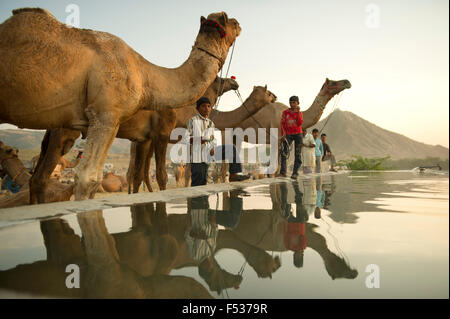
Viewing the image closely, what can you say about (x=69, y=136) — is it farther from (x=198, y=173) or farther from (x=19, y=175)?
(x=19, y=175)

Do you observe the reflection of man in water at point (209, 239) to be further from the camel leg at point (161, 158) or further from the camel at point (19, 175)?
the camel leg at point (161, 158)

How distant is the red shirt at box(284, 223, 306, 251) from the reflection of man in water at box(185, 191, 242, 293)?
0.39 m

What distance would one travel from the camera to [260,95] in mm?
11922


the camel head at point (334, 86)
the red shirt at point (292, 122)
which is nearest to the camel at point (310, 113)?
the camel head at point (334, 86)

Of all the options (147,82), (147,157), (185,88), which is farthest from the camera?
(147,157)

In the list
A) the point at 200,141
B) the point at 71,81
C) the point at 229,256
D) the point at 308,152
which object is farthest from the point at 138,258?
the point at 308,152

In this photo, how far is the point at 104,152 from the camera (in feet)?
13.1

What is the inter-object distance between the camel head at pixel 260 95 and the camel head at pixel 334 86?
8.94 ft

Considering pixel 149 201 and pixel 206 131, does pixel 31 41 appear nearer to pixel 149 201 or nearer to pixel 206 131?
pixel 149 201

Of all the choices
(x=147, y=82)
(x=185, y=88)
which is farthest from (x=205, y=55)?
(x=147, y=82)

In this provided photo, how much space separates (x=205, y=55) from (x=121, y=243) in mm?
4254

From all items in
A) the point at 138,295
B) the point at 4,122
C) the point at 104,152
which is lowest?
the point at 138,295

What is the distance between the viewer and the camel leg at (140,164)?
6.89 metres

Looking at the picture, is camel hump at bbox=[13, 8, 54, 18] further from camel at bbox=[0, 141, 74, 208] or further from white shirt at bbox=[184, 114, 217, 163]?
camel at bbox=[0, 141, 74, 208]
